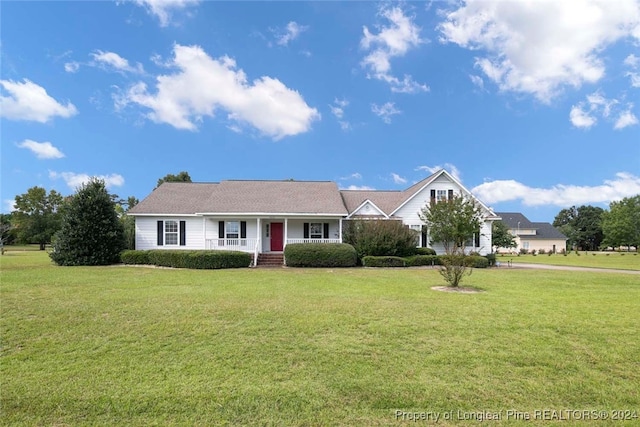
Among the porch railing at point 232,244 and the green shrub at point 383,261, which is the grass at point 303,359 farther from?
the porch railing at point 232,244

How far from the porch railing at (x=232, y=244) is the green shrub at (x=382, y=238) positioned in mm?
6829

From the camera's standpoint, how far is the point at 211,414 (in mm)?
3822

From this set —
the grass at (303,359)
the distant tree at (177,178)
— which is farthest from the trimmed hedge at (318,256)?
the distant tree at (177,178)

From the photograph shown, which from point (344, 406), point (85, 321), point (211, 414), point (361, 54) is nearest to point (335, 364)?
point (344, 406)

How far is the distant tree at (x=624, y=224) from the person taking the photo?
217 ft

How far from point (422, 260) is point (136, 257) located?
693 inches

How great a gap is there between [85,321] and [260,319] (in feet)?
11.7

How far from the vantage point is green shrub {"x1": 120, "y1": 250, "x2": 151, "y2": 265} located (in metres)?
21.6

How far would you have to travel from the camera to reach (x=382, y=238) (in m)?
21.8

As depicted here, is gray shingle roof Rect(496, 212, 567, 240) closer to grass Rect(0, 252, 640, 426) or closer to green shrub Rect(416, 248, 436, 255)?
green shrub Rect(416, 248, 436, 255)

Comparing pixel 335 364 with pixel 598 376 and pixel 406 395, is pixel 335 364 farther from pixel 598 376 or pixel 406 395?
pixel 598 376

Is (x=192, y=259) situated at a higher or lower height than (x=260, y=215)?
lower

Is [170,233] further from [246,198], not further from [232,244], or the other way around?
[246,198]

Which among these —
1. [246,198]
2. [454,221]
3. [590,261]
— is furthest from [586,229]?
[246,198]
